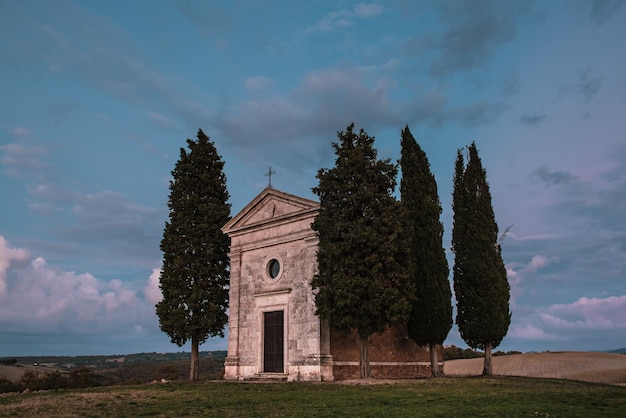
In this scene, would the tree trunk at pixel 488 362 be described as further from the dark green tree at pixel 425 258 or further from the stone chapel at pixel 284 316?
the stone chapel at pixel 284 316

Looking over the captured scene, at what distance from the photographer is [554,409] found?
13.0 metres

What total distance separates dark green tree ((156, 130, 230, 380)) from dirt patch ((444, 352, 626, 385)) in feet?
45.0

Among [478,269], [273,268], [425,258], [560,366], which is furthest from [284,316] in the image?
[560,366]

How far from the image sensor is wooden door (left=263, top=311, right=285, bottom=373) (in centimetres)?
2575

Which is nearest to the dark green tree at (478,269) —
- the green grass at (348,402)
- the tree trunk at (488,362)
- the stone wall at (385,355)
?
the tree trunk at (488,362)

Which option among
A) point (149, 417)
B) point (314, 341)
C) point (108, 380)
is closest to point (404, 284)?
point (314, 341)

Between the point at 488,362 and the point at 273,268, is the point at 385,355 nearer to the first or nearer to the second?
the point at 488,362

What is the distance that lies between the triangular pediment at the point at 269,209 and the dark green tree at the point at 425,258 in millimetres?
4473

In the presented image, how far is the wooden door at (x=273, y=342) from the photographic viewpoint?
1014 inches

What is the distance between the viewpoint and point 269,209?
2769 cm

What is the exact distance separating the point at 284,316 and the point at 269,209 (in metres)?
5.45

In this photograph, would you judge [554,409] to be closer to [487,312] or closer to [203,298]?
[487,312]

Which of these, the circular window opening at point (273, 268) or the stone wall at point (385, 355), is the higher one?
the circular window opening at point (273, 268)

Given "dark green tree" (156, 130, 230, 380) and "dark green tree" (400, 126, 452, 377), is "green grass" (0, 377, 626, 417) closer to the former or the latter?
"dark green tree" (400, 126, 452, 377)
